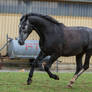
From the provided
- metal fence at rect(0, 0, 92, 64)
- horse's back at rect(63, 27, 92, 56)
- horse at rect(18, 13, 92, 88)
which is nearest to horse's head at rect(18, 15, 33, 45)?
horse at rect(18, 13, 92, 88)

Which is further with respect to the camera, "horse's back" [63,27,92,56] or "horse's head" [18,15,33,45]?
"horse's back" [63,27,92,56]

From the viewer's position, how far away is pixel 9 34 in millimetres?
19547

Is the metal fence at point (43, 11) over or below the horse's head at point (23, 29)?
below

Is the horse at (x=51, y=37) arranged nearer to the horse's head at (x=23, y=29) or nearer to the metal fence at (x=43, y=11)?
A: the horse's head at (x=23, y=29)

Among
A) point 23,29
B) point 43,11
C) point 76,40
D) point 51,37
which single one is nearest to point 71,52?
point 76,40

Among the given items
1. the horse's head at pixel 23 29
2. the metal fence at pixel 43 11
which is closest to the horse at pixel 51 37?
the horse's head at pixel 23 29

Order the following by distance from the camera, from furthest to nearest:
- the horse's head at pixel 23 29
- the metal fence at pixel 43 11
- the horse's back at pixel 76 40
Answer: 1. the metal fence at pixel 43 11
2. the horse's back at pixel 76 40
3. the horse's head at pixel 23 29

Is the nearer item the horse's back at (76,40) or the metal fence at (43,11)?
the horse's back at (76,40)

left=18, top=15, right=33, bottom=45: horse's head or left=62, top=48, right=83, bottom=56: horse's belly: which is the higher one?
left=18, top=15, right=33, bottom=45: horse's head

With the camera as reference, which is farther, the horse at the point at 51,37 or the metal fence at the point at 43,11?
the metal fence at the point at 43,11

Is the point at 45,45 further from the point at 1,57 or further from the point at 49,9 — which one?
the point at 49,9

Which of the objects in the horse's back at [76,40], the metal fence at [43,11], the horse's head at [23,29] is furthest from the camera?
the metal fence at [43,11]

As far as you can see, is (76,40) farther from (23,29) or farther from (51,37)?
(23,29)

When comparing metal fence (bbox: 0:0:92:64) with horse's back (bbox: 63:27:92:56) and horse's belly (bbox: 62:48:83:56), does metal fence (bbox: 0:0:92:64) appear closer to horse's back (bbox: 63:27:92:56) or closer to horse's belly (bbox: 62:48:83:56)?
horse's back (bbox: 63:27:92:56)
